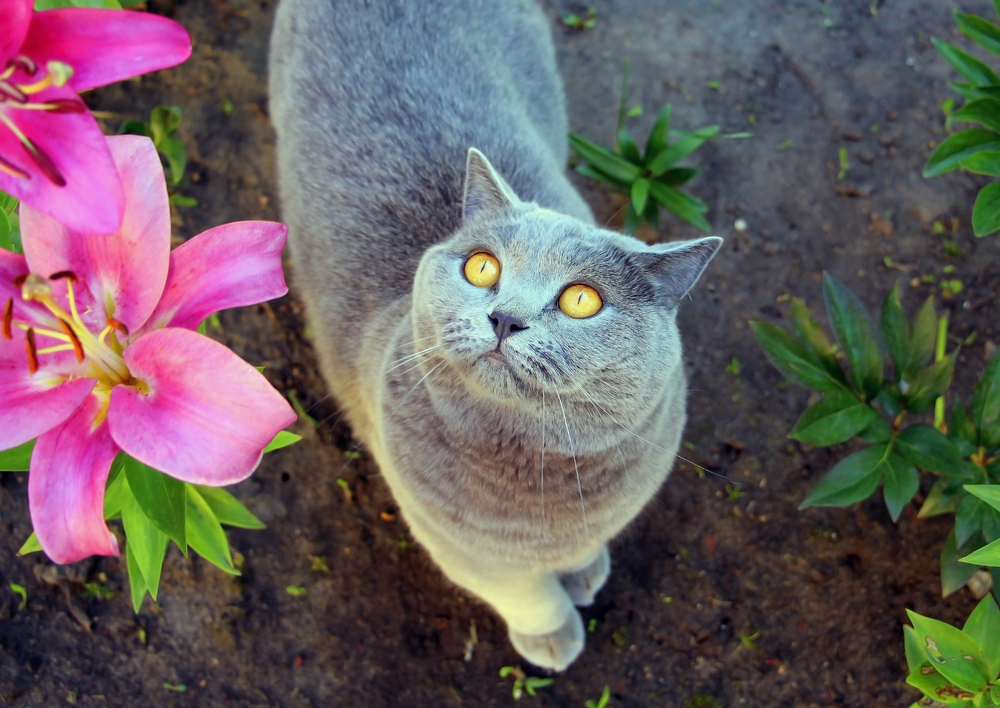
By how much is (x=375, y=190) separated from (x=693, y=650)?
1.47 metres

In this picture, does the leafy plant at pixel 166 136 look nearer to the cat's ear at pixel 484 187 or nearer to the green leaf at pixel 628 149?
the cat's ear at pixel 484 187

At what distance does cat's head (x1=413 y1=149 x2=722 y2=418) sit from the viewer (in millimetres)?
1021

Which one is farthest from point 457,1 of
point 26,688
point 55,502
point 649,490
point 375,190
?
point 26,688

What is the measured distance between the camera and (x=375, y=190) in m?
1.65

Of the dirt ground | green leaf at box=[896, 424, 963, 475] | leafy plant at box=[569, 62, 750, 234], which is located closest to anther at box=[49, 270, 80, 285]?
the dirt ground

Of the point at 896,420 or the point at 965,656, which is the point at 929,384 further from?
the point at 965,656

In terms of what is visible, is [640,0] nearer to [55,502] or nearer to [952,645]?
[952,645]

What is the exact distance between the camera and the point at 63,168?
78 cm

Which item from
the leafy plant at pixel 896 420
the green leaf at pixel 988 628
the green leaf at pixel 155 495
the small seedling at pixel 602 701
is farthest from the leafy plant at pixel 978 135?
the green leaf at pixel 155 495

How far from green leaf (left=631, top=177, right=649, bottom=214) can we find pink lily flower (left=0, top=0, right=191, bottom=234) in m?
1.43

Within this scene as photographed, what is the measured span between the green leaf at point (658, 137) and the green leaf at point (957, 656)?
54.3 inches

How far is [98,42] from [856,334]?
1.67 meters

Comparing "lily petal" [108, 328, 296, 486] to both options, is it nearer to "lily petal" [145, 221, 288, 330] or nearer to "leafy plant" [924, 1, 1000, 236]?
"lily petal" [145, 221, 288, 330]

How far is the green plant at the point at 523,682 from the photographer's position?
6.15ft
